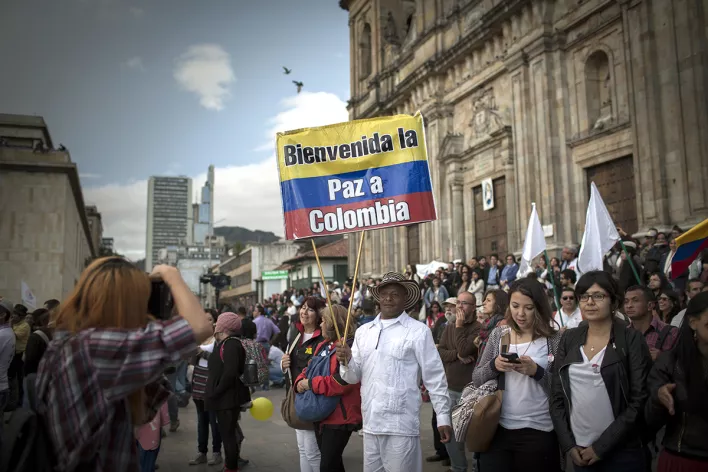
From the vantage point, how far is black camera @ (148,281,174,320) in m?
2.66

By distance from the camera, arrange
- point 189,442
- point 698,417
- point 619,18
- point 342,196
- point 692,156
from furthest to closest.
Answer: point 619,18 < point 692,156 < point 189,442 < point 342,196 < point 698,417

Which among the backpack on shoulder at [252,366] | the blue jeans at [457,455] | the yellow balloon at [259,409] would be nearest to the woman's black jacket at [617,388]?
the blue jeans at [457,455]

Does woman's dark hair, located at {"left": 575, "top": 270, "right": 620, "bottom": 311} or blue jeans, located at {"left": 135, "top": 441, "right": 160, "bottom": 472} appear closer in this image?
woman's dark hair, located at {"left": 575, "top": 270, "right": 620, "bottom": 311}

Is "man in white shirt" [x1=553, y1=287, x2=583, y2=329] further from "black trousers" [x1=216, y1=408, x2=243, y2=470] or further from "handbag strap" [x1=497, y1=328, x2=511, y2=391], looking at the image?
"black trousers" [x1=216, y1=408, x2=243, y2=470]

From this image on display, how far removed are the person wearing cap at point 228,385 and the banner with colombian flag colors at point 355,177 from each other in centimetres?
196

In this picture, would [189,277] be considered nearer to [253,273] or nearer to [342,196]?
[253,273]

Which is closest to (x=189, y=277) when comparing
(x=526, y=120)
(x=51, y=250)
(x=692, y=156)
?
(x=51, y=250)

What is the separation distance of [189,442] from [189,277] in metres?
88.1

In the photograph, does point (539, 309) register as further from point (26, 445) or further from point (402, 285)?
point (26, 445)

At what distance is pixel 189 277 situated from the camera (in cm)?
9412

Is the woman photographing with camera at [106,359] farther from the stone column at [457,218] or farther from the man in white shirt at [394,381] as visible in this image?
the stone column at [457,218]

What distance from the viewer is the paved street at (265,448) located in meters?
7.64

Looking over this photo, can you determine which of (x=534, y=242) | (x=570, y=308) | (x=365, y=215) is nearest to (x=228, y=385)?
(x=365, y=215)

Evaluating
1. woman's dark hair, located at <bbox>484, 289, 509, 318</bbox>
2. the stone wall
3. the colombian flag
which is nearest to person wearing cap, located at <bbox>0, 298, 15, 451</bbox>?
woman's dark hair, located at <bbox>484, 289, 509, 318</bbox>
